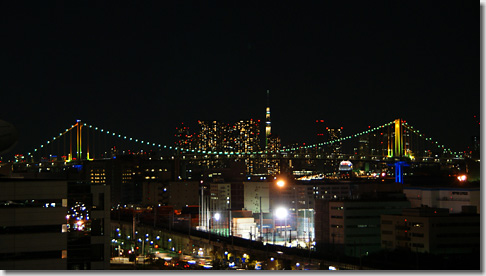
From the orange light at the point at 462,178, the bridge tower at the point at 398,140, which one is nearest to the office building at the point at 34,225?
the orange light at the point at 462,178

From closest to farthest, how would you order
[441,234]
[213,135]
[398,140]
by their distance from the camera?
[441,234]
[398,140]
[213,135]

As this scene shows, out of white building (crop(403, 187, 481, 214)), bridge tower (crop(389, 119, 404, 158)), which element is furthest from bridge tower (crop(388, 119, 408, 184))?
white building (crop(403, 187, 481, 214))

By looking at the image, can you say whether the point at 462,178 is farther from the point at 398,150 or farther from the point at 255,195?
the point at 255,195

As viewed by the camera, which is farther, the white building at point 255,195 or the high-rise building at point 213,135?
the high-rise building at point 213,135

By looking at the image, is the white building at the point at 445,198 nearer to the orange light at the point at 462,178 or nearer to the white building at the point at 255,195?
the orange light at the point at 462,178

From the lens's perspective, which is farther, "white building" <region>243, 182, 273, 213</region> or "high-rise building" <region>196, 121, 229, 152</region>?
"high-rise building" <region>196, 121, 229, 152</region>

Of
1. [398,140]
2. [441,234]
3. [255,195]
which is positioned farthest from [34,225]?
[398,140]

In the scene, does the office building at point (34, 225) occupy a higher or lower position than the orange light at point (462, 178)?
lower

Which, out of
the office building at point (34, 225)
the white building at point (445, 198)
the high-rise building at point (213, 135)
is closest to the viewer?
the office building at point (34, 225)

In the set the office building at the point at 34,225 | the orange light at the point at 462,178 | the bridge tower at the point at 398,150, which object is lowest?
the office building at the point at 34,225

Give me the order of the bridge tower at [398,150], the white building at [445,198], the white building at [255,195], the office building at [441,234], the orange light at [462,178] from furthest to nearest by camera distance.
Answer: the white building at [255,195]
the bridge tower at [398,150]
the orange light at [462,178]
the white building at [445,198]
the office building at [441,234]

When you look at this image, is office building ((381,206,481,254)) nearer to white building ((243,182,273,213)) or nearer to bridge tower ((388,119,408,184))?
bridge tower ((388,119,408,184))

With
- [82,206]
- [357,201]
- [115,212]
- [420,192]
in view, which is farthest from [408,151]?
[82,206]
